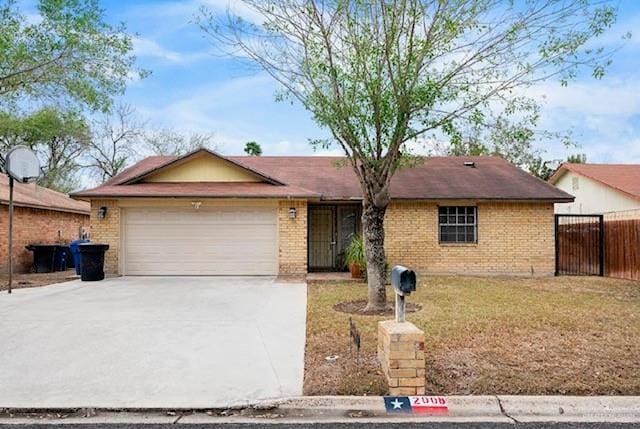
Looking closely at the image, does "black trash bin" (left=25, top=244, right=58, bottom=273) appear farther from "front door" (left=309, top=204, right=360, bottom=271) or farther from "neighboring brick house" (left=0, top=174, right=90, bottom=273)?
"front door" (left=309, top=204, right=360, bottom=271)

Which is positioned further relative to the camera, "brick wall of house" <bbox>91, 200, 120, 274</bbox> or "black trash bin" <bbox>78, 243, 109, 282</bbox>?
"brick wall of house" <bbox>91, 200, 120, 274</bbox>

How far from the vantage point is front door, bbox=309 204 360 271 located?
1644 centimetres

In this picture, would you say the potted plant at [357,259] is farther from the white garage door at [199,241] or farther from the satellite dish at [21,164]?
the satellite dish at [21,164]

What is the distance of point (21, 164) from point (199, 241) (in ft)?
16.1

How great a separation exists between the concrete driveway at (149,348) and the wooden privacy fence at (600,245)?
1005cm

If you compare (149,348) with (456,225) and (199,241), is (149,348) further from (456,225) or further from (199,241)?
(456,225)

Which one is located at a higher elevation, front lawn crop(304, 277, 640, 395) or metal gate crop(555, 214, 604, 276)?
metal gate crop(555, 214, 604, 276)

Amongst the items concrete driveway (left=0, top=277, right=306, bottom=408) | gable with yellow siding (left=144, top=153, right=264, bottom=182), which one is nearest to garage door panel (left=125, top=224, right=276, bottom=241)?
gable with yellow siding (left=144, top=153, right=264, bottom=182)

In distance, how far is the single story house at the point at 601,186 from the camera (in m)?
18.6

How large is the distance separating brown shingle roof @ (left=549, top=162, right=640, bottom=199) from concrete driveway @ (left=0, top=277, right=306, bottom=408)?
47.6 feet

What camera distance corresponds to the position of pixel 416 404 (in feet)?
14.7

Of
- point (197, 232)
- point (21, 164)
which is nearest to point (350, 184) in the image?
point (197, 232)

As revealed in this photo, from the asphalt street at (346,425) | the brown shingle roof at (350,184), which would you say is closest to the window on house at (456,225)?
the brown shingle roof at (350,184)

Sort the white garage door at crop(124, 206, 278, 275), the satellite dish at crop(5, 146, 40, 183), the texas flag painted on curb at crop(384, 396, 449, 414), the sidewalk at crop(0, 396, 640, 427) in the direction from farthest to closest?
1. the white garage door at crop(124, 206, 278, 275)
2. the satellite dish at crop(5, 146, 40, 183)
3. the texas flag painted on curb at crop(384, 396, 449, 414)
4. the sidewalk at crop(0, 396, 640, 427)
